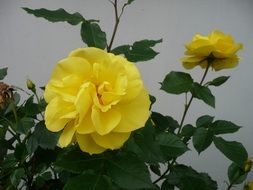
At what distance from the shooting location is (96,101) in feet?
0.93

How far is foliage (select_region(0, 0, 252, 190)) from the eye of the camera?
32 cm

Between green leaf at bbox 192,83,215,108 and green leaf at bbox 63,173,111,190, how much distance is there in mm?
250

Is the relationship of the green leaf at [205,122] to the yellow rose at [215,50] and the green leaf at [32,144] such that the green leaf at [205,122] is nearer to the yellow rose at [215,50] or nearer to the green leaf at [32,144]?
the yellow rose at [215,50]

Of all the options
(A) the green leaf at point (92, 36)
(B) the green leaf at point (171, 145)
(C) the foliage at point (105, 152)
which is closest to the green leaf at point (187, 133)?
(C) the foliage at point (105, 152)

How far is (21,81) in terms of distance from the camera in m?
1.17

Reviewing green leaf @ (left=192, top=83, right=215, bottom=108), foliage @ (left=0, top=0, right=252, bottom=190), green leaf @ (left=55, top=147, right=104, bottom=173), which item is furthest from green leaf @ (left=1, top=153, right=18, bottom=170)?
green leaf @ (left=192, top=83, right=215, bottom=108)

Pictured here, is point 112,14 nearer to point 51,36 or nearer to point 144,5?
point 144,5

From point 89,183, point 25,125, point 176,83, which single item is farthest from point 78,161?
point 176,83

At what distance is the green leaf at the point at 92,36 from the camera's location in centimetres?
44

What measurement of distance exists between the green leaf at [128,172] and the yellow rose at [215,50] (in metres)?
0.30

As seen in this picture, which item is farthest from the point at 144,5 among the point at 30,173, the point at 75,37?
the point at 30,173

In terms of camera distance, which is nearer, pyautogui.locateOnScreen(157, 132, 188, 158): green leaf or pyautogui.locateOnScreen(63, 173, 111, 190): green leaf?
pyautogui.locateOnScreen(63, 173, 111, 190): green leaf

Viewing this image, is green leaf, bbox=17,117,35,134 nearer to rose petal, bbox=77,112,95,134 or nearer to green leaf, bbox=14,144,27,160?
green leaf, bbox=14,144,27,160

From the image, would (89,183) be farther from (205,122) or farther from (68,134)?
(205,122)
